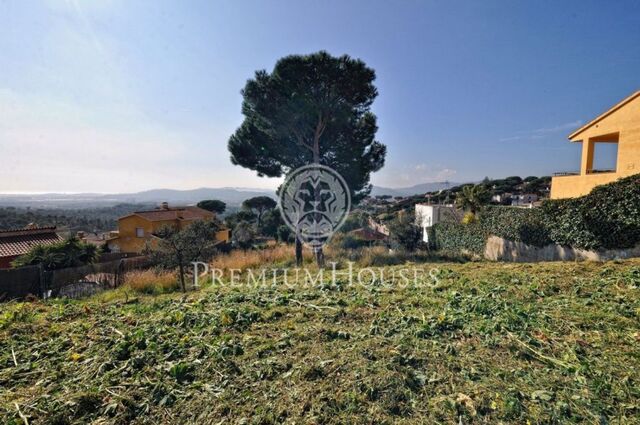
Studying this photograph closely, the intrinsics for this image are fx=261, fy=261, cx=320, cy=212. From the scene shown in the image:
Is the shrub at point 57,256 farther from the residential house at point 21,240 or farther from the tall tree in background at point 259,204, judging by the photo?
the tall tree in background at point 259,204

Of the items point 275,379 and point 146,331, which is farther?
point 146,331

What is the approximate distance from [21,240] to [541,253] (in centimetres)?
2197

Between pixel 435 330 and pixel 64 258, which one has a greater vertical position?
pixel 435 330

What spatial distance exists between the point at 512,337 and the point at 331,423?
1745 millimetres

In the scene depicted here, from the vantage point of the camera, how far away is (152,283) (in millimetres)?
5980

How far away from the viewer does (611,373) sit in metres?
1.72

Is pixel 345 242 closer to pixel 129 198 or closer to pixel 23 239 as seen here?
pixel 23 239

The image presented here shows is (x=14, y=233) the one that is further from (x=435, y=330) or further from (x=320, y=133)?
(x=435, y=330)

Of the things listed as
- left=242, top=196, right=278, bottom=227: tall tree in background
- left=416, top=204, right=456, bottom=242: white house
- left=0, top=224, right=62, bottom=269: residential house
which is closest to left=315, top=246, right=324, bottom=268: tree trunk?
left=416, top=204, right=456, bottom=242: white house

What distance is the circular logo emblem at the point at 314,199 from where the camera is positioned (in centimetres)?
944

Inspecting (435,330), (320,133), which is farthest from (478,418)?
(320,133)

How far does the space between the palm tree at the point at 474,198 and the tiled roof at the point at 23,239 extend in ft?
69.2

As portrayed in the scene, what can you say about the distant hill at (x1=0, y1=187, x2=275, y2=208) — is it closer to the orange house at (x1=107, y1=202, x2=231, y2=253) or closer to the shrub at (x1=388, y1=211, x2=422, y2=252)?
the orange house at (x1=107, y1=202, x2=231, y2=253)

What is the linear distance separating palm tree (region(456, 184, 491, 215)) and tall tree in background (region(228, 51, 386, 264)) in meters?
7.69
